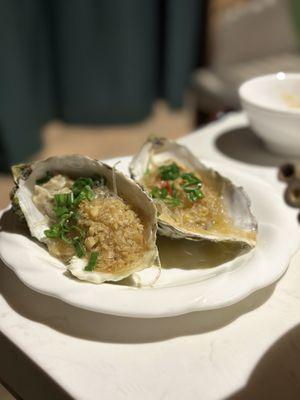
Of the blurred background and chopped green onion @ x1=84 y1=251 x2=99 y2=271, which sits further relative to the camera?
the blurred background

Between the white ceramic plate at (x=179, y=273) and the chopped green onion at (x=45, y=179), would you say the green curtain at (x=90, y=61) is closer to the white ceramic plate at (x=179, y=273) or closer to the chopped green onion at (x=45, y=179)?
the chopped green onion at (x=45, y=179)

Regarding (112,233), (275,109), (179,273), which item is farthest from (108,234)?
(275,109)

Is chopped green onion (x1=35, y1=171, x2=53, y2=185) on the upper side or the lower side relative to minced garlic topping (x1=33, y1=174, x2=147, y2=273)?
upper

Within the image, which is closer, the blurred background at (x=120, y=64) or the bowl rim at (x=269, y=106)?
the bowl rim at (x=269, y=106)

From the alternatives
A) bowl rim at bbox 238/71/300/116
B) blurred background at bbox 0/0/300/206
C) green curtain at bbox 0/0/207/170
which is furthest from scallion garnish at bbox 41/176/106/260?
green curtain at bbox 0/0/207/170

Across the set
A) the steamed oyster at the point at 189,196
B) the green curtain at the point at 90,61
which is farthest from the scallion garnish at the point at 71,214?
the green curtain at the point at 90,61

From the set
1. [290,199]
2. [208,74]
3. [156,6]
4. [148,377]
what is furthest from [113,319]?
[156,6]

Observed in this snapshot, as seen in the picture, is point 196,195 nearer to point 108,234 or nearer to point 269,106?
point 108,234

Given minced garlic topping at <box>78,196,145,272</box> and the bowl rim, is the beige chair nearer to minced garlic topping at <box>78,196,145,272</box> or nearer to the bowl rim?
the bowl rim
